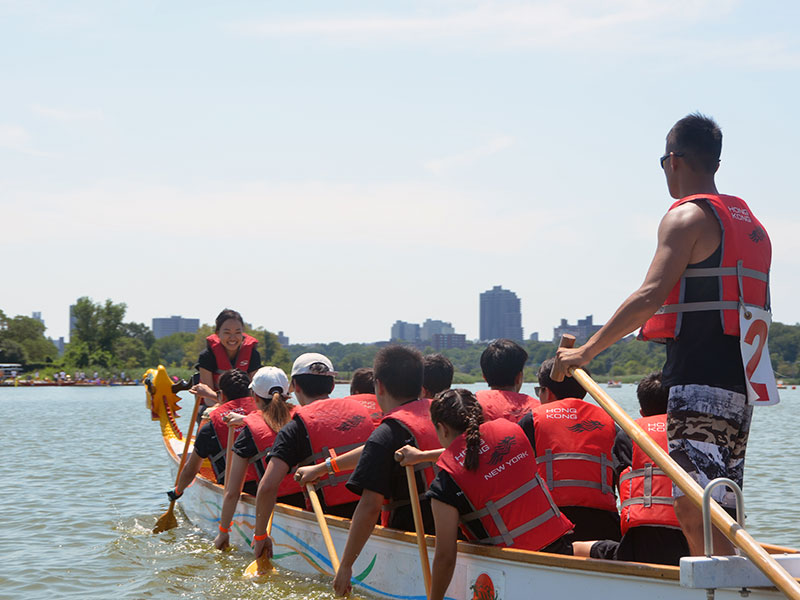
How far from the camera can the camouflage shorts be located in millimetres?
3070

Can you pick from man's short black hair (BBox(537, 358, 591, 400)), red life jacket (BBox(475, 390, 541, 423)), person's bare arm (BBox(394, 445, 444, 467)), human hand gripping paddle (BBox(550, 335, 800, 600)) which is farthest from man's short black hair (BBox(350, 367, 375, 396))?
human hand gripping paddle (BBox(550, 335, 800, 600))

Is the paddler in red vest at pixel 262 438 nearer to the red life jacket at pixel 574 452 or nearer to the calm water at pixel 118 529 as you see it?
the calm water at pixel 118 529

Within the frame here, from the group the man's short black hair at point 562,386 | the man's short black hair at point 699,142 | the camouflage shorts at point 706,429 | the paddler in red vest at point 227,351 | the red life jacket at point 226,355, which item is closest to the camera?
the camouflage shorts at point 706,429

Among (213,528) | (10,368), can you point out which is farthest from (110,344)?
(213,528)

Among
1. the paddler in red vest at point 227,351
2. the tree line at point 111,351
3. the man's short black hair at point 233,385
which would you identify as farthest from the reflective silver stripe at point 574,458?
the tree line at point 111,351

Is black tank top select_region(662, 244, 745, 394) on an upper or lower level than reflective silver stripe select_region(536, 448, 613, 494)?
upper

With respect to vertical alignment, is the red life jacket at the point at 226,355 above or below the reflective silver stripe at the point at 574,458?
above

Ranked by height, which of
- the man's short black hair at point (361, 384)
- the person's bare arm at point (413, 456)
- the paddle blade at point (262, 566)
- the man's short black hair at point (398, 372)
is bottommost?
the paddle blade at point (262, 566)

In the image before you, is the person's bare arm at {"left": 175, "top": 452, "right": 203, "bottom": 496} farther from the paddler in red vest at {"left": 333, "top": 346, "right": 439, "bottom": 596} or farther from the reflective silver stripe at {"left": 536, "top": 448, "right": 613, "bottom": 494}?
the reflective silver stripe at {"left": 536, "top": 448, "right": 613, "bottom": 494}

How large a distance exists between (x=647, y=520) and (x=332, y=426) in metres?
2.08

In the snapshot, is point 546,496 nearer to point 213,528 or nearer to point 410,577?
point 410,577

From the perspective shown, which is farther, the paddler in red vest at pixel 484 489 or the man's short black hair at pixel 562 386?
the man's short black hair at pixel 562 386

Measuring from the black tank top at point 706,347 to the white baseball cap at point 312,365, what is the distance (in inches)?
119

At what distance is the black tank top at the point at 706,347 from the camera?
3.11 meters
